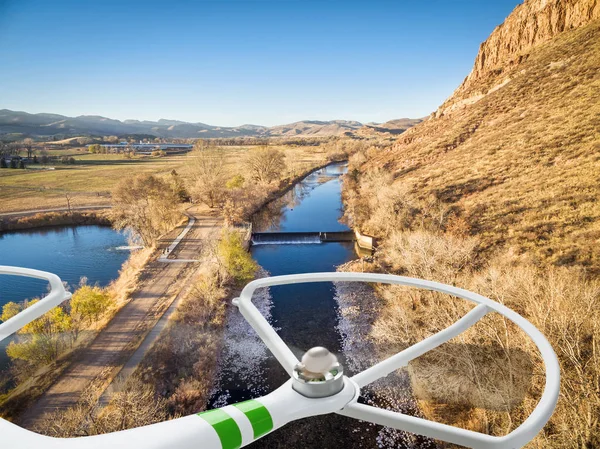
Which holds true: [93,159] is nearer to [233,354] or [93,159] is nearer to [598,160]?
[233,354]

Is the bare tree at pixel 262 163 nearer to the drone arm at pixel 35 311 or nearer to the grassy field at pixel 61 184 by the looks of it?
the grassy field at pixel 61 184

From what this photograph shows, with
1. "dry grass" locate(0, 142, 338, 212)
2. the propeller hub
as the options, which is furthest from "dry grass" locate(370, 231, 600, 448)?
"dry grass" locate(0, 142, 338, 212)

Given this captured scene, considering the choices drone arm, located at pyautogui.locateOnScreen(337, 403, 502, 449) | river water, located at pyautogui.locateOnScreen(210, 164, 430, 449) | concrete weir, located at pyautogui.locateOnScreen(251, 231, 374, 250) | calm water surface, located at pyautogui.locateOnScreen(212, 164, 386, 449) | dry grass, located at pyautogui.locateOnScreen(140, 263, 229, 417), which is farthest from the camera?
concrete weir, located at pyautogui.locateOnScreen(251, 231, 374, 250)

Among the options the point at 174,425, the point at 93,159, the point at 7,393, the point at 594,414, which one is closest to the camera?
the point at 174,425

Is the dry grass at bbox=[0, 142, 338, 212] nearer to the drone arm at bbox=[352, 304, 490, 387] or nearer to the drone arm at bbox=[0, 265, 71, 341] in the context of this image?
the drone arm at bbox=[0, 265, 71, 341]

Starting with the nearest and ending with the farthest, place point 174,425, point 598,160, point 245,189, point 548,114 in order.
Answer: point 174,425 → point 598,160 → point 548,114 → point 245,189

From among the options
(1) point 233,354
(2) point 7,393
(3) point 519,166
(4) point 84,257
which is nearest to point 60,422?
(2) point 7,393

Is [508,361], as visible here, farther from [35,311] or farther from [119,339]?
[119,339]

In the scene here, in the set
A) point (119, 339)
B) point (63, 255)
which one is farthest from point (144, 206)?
point (119, 339)
